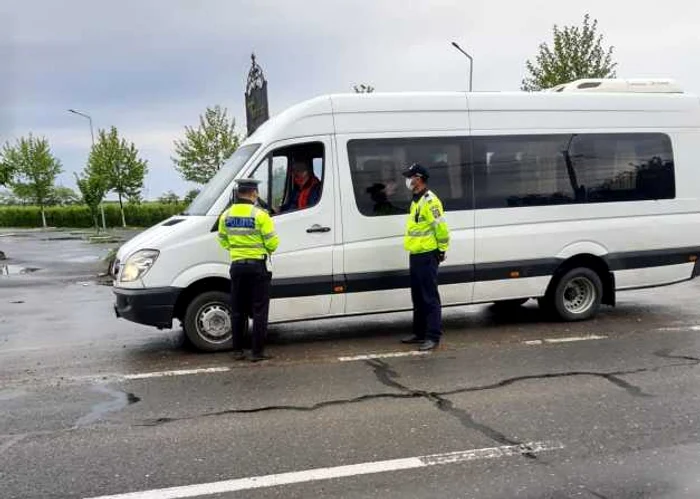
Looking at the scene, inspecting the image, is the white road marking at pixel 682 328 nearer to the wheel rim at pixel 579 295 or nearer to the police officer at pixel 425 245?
the wheel rim at pixel 579 295

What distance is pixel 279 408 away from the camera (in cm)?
507

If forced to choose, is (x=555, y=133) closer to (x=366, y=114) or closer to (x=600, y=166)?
(x=600, y=166)

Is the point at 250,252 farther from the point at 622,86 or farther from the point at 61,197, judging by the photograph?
the point at 61,197

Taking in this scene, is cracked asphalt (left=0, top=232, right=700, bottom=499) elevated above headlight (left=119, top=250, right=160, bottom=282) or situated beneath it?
situated beneath

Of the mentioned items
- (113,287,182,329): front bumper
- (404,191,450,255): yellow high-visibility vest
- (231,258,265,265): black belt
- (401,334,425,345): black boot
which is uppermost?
(404,191,450,255): yellow high-visibility vest

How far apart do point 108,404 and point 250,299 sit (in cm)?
179

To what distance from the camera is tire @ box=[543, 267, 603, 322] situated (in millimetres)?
8055

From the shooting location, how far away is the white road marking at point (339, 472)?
3.64 metres

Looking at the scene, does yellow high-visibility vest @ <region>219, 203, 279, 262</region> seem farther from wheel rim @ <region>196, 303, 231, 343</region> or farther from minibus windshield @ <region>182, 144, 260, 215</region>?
wheel rim @ <region>196, 303, 231, 343</region>

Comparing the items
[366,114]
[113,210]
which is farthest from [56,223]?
[366,114]

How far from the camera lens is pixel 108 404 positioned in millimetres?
5285

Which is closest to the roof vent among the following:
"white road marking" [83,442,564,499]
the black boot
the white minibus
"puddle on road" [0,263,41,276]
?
the white minibus

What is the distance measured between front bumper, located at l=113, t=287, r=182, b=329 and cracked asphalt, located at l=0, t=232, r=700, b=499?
43 cm

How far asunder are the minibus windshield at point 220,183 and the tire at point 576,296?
398cm
